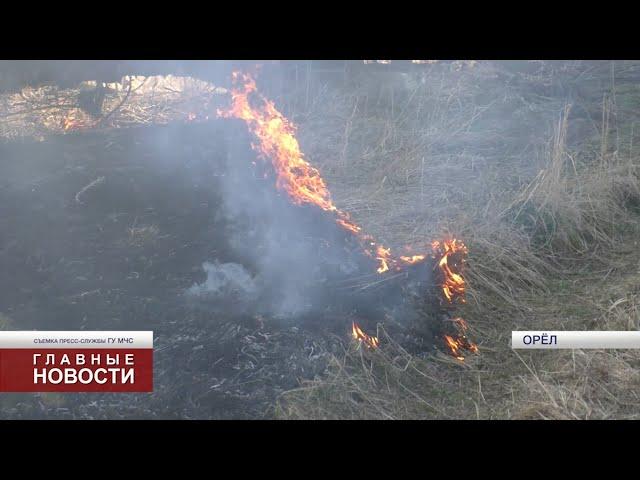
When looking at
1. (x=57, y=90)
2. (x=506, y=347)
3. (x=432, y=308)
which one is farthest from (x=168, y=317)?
(x=57, y=90)

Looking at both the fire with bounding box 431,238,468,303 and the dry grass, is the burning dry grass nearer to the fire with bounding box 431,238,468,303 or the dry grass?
the fire with bounding box 431,238,468,303

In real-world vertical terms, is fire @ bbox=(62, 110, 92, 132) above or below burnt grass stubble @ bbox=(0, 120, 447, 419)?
above

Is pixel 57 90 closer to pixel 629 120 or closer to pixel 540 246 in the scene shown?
pixel 540 246

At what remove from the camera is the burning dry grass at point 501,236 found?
397 cm

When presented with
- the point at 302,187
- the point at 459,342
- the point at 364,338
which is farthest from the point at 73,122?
the point at 459,342

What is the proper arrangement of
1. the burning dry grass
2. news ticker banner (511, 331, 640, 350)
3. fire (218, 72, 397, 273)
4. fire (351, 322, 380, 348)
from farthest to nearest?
1. fire (218, 72, 397, 273)
2. fire (351, 322, 380, 348)
3. the burning dry grass
4. news ticker banner (511, 331, 640, 350)

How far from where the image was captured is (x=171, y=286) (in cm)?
508

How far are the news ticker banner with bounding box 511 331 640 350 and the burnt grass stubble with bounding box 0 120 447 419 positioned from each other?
0.93 m

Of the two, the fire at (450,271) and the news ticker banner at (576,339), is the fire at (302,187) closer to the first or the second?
the fire at (450,271)

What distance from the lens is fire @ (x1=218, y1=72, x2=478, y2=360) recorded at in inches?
197

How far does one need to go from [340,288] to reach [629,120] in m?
5.65

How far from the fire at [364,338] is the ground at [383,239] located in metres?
0.08

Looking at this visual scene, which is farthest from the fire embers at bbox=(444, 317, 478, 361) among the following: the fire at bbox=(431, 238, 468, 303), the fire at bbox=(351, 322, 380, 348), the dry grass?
the dry grass

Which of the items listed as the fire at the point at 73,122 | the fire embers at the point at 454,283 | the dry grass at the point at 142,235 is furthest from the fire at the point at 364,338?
the fire at the point at 73,122
